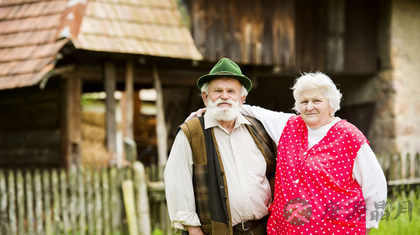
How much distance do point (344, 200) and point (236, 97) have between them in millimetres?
879

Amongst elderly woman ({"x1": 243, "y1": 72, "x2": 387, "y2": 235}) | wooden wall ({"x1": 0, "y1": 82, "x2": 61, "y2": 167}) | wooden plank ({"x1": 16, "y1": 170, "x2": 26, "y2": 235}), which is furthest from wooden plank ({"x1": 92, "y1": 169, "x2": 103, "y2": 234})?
elderly woman ({"x1": 243, "y1": 72, "x2": 387, "y2": 235})

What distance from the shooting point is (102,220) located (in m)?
6.67

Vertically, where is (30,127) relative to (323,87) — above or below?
above

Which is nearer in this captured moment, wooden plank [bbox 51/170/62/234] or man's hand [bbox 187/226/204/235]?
man's hand [bbox 187/226/204/235]

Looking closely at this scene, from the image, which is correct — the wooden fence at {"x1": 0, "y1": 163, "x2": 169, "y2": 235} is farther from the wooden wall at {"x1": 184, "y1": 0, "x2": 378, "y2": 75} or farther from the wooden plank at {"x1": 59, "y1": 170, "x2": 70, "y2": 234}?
the wooden wall at {"x1": 184, "y1": 0, "x2": 378, "y2": 75}

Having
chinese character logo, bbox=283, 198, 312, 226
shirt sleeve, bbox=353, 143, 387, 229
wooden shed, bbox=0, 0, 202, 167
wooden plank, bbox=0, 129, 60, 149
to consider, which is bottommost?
chinese character logo, bbox=283, 198, 312, 226

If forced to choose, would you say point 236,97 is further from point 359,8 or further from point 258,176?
point 359,8

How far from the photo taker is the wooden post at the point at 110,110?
23.9 feet

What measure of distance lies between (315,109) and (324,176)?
39 cm

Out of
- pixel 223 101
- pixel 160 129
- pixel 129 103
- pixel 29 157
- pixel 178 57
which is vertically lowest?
pixel 223 101

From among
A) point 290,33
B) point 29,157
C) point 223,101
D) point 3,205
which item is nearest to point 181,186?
point 223,101

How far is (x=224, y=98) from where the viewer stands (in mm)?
3287

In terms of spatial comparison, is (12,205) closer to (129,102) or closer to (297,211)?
(129,102)

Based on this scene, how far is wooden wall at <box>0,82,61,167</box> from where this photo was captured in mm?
8156
